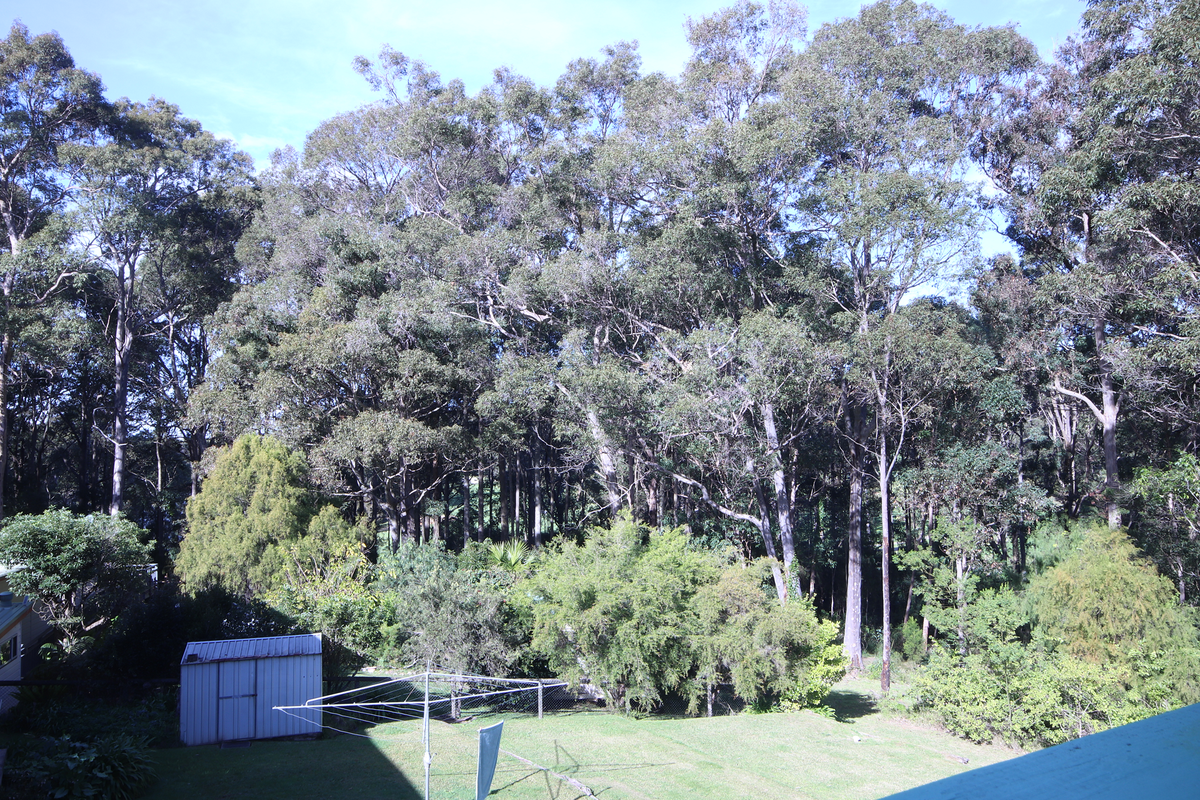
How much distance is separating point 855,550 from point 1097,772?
Answer: 24.5 metres

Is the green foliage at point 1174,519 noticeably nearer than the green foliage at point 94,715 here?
No

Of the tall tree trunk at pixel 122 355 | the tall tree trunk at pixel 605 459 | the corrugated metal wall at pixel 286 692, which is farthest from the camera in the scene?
the tall tree trunk at pixel 122 355

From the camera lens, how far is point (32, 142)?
27.1 m

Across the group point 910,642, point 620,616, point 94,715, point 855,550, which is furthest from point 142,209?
point 910,642

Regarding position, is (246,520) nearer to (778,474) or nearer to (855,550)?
(778,474)

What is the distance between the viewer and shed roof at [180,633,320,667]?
13242mm

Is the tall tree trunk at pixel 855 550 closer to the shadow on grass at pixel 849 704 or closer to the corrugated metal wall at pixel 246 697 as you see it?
the shadow on grass at pixel 849 704

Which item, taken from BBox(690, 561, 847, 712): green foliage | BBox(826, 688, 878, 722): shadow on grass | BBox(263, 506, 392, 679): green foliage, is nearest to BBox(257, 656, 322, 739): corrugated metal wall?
BBox(263, 506, 392, 679): green foliage

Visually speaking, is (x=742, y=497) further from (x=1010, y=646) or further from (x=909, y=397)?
(x=1010, y=646)

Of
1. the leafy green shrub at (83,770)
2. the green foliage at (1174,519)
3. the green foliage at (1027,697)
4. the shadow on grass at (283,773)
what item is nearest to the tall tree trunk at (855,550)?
the green foliage at (1027,697)

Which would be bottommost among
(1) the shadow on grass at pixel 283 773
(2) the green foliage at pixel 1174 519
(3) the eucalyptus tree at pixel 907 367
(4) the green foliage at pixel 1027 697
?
(4) the green foliage at pixel 1027 697

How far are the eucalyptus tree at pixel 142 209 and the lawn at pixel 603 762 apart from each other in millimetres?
20280

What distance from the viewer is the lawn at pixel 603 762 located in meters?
9.67

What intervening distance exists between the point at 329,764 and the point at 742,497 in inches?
707
